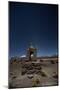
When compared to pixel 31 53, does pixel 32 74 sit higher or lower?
lower

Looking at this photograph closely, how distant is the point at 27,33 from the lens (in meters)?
2.44

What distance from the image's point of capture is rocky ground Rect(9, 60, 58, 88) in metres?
2.39

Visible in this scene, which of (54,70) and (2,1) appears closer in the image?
(2,1)

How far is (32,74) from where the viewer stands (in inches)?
96.0

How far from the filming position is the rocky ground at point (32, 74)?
94.0 inches

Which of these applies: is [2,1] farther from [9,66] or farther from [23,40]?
[9,66]

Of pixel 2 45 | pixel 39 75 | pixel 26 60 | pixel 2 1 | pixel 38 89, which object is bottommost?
pixel 38 89

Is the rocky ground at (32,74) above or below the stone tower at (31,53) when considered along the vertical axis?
below

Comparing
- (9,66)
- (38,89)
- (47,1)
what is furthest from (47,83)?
(47,1)

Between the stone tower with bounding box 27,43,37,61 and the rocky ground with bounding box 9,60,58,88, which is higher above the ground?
the stone tower with bounding box 27,43,37,61

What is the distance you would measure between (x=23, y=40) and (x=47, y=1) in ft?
1.74

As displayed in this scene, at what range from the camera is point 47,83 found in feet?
8.11

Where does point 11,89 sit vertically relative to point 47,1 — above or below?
below

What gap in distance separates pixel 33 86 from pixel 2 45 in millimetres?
585
